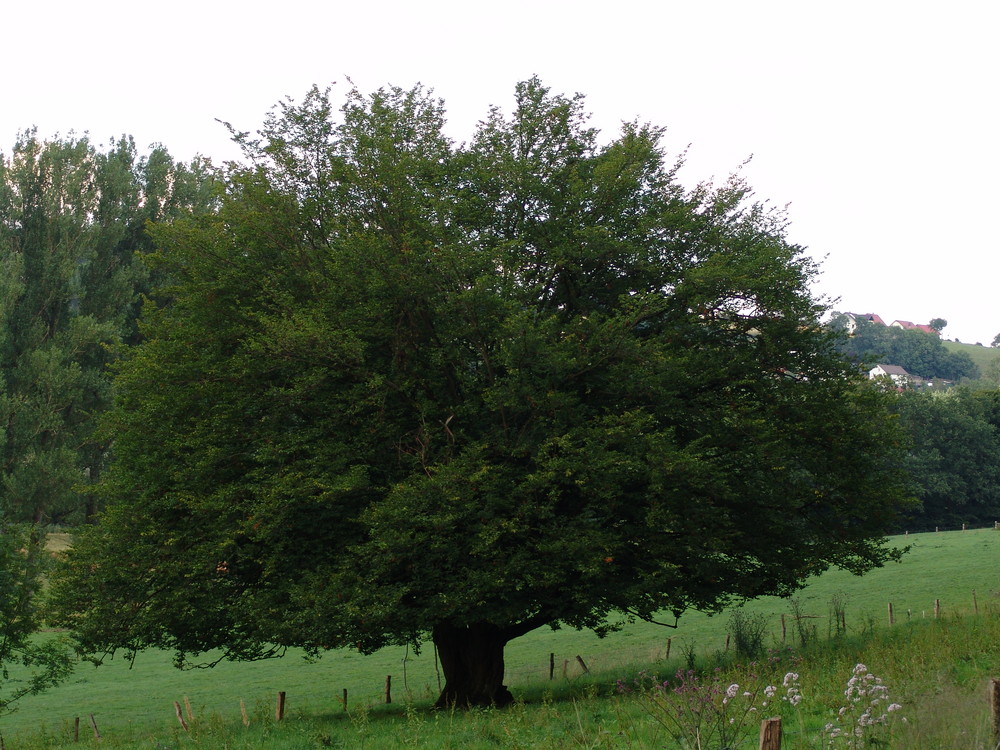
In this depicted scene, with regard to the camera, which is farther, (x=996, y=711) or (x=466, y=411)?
(x=466, y=411)

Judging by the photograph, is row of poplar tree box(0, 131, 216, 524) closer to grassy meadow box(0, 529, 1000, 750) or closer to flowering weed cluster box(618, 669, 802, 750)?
grassy meadow box(0, 529, 1000, 750)

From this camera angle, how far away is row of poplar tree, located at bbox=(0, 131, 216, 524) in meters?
36.3

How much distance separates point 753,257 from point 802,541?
22.4ft

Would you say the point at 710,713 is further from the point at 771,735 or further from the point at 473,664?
the point at 473,664

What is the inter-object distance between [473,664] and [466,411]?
6.40 m

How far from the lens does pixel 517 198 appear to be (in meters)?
20.5

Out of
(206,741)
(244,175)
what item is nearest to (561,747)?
(206,741)

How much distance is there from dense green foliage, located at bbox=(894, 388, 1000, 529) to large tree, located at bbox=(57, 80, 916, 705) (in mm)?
71485

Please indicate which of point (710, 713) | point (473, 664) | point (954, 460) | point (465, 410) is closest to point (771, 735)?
point (710, 713)

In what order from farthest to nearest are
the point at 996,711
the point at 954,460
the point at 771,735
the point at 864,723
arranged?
the point at 954,460, the point at 864,723, the point at 996,711, the point at 771,735

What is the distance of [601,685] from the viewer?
22.4 meters

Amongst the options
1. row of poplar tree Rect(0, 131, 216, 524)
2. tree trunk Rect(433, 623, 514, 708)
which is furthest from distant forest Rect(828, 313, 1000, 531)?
tree trunk Rect(433, 623, 514, 708)

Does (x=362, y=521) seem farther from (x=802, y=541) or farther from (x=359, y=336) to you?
(x=802, y=541)

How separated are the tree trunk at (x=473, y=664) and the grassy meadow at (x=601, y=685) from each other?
29.6 inches
